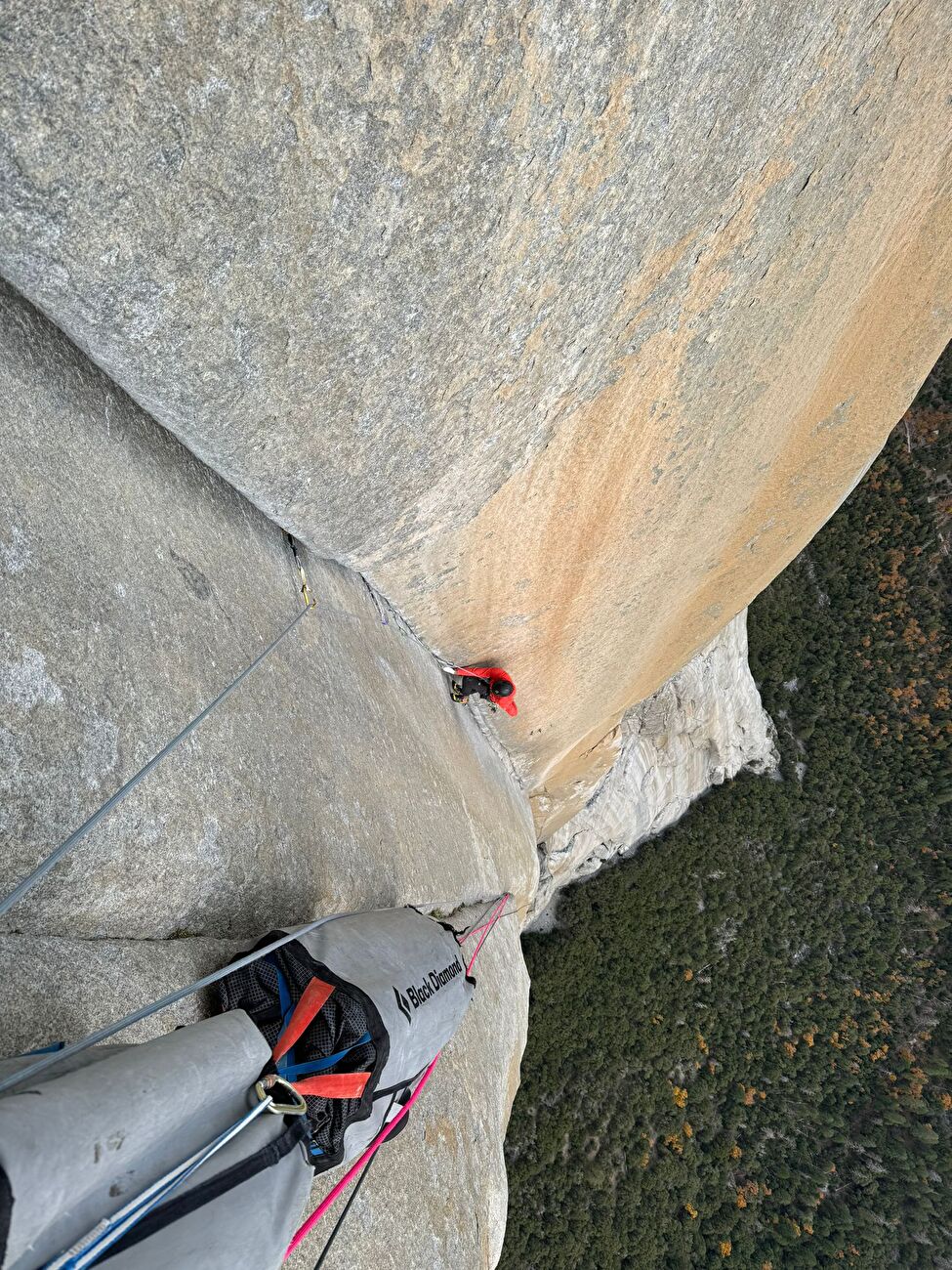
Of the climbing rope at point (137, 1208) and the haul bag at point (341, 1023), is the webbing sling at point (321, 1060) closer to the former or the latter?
the haul bag at point (341, 1023)

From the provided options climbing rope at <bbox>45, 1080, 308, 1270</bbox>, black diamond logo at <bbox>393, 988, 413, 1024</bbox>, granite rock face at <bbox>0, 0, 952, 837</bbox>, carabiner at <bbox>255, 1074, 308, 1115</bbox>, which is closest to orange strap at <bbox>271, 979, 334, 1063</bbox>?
carabiner at <bbox>255, 1074, 308, 1115</bbox>

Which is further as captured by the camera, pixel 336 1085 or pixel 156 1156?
pixel 336 1085

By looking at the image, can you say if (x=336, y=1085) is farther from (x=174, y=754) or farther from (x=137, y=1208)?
(x=174, y=754)

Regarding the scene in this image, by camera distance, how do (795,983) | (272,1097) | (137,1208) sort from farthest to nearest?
(795,983) → (272,1097) → (137,1208)

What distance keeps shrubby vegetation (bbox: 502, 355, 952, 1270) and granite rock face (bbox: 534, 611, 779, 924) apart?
888 mm

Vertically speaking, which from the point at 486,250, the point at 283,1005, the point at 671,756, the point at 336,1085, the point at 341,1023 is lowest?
the point at 336,1085

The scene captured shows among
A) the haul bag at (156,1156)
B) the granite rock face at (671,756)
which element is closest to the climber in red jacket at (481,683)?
the haul bag at (156,1156)

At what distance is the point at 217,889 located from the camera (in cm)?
220

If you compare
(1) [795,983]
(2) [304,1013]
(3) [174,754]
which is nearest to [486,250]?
(3) [174,754]

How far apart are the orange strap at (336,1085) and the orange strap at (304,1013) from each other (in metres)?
0.09

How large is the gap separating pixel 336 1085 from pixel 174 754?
983mm

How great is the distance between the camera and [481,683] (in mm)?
5742

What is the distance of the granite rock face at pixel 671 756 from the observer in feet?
34.4

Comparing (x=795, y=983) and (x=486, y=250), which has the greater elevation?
(x=486, y=250)
